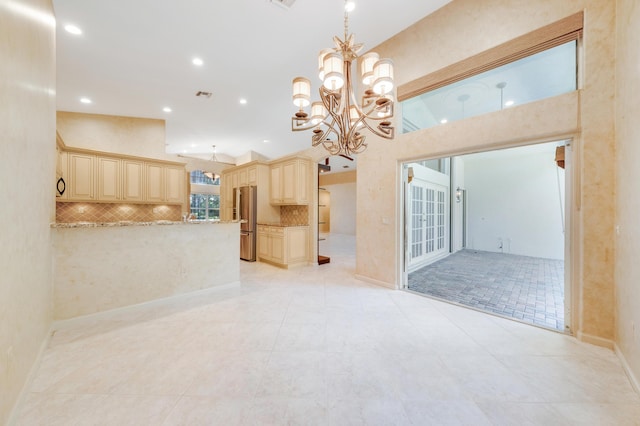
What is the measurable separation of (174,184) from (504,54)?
21.5 ft

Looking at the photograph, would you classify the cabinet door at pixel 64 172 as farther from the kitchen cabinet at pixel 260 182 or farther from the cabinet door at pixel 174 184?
the kitchen cabinet at pixel 260 182

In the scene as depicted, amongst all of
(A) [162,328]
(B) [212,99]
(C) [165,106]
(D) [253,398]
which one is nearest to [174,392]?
(D) [253,398]

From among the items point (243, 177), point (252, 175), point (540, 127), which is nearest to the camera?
point (540, 127)

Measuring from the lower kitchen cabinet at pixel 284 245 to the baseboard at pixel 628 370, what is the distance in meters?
4.41

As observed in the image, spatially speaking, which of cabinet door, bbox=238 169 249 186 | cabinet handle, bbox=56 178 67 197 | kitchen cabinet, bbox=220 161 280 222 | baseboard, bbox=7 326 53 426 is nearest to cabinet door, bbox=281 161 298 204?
kitchen cabinet, bbox=220 161 280 222

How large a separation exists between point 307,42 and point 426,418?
424 cm

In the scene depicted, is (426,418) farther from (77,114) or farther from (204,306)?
(77,114)

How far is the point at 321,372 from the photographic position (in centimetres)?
178

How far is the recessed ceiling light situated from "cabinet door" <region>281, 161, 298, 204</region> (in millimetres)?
3657

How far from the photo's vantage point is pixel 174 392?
1575mm

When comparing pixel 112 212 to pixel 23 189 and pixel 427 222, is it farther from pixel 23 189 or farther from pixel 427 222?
pixel 427 222

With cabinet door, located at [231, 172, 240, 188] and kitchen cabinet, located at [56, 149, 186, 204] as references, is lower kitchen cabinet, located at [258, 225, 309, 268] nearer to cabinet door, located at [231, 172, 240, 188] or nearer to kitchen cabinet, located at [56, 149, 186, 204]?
cabinet door, located at [231, 172, 240, 188]

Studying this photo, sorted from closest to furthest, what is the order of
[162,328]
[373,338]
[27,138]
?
[27,138], [373,338], [162,328]

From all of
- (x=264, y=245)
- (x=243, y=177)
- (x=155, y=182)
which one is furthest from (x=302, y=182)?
(x=155, y=182)
